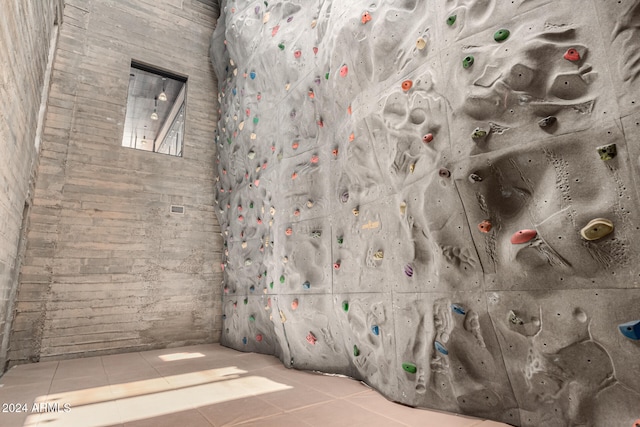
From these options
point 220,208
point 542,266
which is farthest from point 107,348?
point 542,266

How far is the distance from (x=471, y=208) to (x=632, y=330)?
922 millimetres

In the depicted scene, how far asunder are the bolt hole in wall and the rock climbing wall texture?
3.46m

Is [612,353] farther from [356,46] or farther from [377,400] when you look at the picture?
[356,46]

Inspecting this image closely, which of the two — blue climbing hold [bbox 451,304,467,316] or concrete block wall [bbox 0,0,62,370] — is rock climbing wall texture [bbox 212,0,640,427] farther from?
concrete block wall [bbox 0,0,62,370]

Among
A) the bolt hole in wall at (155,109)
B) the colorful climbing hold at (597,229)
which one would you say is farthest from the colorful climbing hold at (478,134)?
the bolt hole in wall at (155,109)

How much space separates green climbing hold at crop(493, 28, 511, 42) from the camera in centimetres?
190

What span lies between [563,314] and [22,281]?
5381 mm

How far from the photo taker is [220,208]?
545 cm

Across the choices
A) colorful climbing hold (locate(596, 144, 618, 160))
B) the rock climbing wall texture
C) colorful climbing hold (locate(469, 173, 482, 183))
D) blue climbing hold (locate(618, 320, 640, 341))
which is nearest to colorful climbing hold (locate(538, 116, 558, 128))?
the rock climbing wall texture

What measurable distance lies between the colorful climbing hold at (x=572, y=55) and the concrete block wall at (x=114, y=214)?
498 cm

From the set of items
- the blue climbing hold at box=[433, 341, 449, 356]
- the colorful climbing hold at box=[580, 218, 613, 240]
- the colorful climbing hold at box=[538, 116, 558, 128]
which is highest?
the colorful climbing hold at box=[538, 116, 558, 128]

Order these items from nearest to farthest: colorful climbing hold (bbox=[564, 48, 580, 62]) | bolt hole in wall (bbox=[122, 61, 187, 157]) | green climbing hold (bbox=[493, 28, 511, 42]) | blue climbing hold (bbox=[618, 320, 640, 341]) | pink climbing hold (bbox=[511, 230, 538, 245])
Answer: blue climbing hold (bbox=[618, 320, 640, 341]) → colorful climbing hold (bbox=[564, 48, 580, 62]) → pink climbing hold (bbox=[511, 230, 538, 245]) → green climbing hold (bbox=[493, 28, 511, 42]) → bolt hole in wall (bbox=[122, 61, 187, 157])

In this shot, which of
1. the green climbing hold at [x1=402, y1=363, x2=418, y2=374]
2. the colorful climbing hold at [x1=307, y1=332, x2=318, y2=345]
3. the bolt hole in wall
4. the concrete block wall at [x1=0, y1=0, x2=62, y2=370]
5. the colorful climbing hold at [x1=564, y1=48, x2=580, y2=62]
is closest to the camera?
the colorful climbing hold at [x1=564, y1=48, x2=580, y2=62]

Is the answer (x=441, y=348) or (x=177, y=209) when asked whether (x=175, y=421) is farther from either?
(x=177, y=209)
